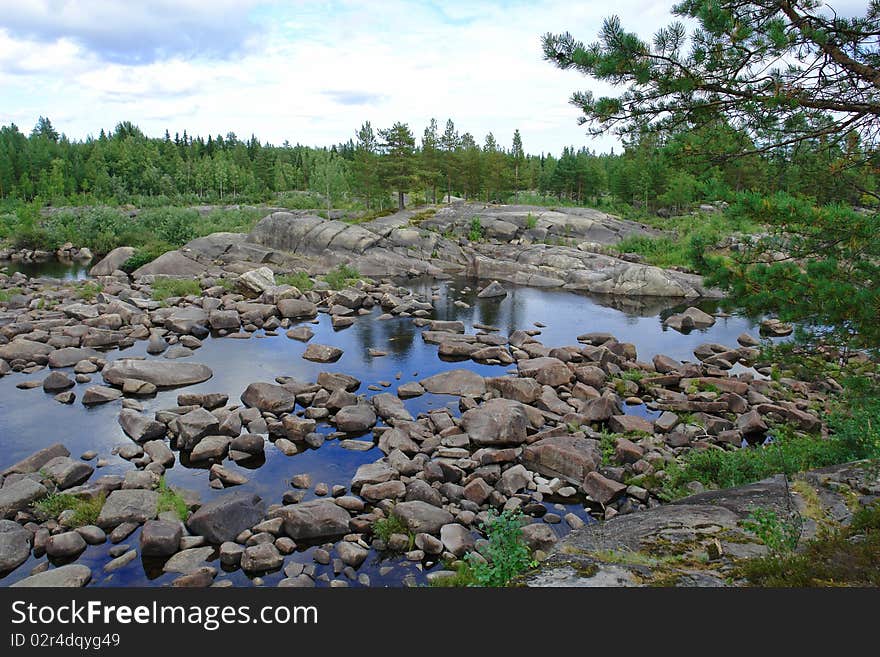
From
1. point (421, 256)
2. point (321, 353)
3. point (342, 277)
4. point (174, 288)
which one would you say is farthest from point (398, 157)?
point (321, 353)

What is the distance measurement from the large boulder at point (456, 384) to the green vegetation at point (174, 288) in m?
17.7

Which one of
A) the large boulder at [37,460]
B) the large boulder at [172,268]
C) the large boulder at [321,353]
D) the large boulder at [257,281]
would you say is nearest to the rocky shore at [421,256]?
the large boulder at [172,268]

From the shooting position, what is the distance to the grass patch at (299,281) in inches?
1314

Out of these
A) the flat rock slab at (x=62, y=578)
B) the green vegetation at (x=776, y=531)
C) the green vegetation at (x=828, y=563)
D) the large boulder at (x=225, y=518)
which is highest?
the green vegetation at (x=828, y=563)

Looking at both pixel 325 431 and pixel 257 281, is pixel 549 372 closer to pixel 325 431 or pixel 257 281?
pixel 325 431

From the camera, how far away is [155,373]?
18.3 metres

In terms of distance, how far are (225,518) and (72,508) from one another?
3.05 meters

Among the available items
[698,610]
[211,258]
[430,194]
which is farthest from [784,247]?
[430,194]

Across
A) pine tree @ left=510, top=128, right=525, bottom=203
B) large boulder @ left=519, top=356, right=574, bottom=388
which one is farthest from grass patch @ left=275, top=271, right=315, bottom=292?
pine tree @ left=510, top=128, right=525, bottom=203

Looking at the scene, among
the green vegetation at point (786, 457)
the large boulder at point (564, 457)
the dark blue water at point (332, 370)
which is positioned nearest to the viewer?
the green vegetation at point (786, 457)

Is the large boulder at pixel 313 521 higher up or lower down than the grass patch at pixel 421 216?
lower down

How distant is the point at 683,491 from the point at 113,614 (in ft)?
32.7

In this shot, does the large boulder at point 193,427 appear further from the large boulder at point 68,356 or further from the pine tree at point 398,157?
the pine tree at point 398,157

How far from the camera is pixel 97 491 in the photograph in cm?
1148
